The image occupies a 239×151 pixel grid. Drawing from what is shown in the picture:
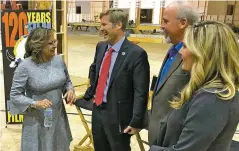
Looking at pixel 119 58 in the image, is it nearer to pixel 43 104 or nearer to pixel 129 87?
pixel 129 87

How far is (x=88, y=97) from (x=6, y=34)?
154cm

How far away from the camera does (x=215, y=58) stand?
108cm

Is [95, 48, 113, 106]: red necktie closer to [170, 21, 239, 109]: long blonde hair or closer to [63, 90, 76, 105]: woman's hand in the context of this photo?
[63, 90, 76, 105]: woman's hand

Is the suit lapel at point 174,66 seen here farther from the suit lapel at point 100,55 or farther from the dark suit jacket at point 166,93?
the suit lapel at point 100,55

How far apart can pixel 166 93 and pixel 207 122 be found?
0.52 m

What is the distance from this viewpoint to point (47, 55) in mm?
2109

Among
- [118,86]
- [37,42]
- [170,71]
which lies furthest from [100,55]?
[170,71]

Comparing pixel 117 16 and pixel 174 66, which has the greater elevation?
pixel 117 16

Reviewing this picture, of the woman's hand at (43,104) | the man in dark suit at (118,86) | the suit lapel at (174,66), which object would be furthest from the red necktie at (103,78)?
the suit lapel at (174,66)

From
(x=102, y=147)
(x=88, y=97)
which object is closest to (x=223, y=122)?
(x=102, y=147)

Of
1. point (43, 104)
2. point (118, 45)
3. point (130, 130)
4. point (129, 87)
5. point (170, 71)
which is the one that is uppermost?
point (118, 45)

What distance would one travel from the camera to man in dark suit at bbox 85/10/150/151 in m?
1.94

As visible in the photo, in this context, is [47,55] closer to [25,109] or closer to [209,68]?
[25,109]

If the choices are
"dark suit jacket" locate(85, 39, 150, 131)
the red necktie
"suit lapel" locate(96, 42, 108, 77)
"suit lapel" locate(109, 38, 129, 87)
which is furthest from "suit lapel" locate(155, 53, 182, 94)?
"suit lapel" locate(96, 42, 108, 77)
